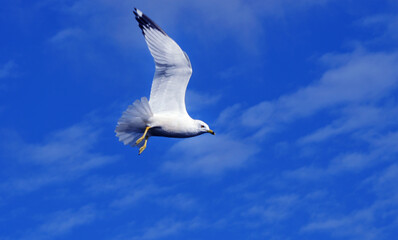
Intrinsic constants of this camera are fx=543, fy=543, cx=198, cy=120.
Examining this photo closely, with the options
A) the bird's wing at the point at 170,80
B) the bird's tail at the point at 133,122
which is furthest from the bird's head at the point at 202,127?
the bird's tail at the point at 133,122

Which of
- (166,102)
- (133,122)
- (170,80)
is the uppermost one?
(170,80)

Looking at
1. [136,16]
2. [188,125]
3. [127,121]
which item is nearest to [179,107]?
[188,125]

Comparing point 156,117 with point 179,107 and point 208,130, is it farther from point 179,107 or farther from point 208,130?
point 208,130

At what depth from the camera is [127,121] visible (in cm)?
1434

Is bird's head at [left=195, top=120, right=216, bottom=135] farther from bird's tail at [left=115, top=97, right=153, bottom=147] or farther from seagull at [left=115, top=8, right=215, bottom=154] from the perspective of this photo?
bird's tail at [left=115, top=97, right=153, bottom=147]

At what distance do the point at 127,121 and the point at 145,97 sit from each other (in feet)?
2.85

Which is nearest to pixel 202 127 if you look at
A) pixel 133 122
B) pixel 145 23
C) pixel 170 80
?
pixel 170 80

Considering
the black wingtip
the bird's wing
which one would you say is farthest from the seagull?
the black wingtip

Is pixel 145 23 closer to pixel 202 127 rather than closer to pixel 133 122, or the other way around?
pixel 133 122

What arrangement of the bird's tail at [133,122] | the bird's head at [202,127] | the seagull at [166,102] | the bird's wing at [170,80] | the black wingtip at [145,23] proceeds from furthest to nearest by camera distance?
the black wingtip at [145,23]
the bird's head at [202,127]
the bird's wing at [170,80]
the seagull at [166,102]
the bird's tail at [133,122]

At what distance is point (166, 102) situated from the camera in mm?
15062

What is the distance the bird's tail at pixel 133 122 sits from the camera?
14102 mm

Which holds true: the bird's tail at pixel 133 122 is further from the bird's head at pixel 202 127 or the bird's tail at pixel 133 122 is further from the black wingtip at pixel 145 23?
the black wingtip at pixel 145 23

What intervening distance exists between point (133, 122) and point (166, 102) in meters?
1.22
